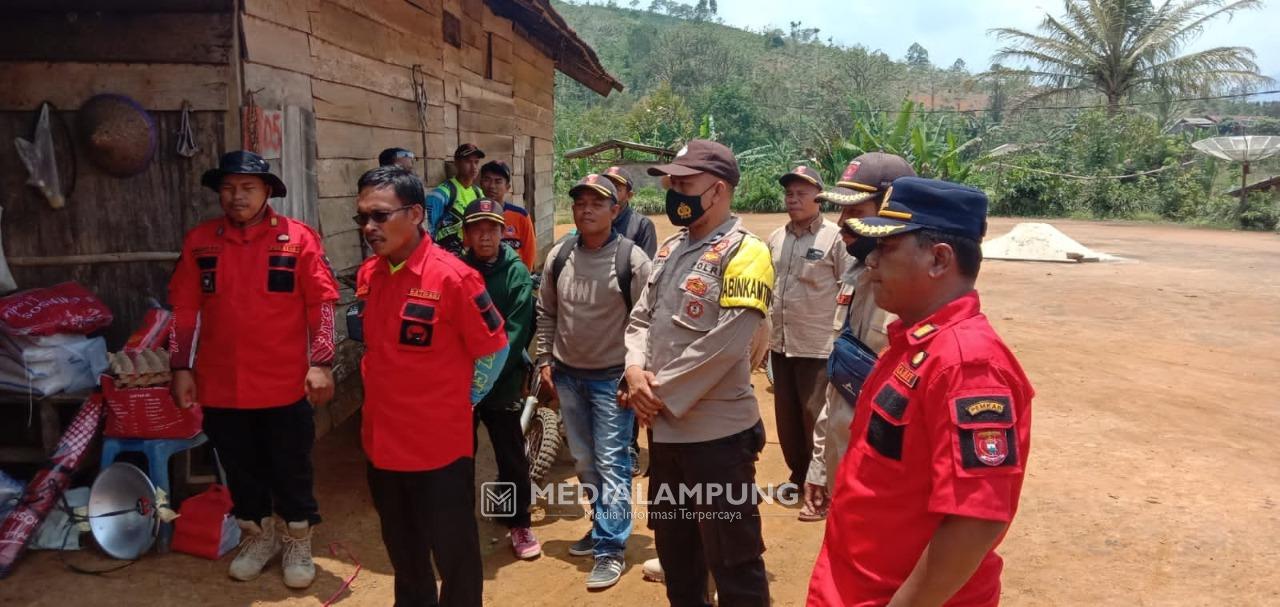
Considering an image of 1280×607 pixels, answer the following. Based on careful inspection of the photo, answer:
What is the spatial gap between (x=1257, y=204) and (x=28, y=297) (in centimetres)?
2866

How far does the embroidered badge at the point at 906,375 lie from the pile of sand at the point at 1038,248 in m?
17.1

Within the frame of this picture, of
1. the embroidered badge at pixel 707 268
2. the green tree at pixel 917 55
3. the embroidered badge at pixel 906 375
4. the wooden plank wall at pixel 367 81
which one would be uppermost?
the green tree at pixel 917 55

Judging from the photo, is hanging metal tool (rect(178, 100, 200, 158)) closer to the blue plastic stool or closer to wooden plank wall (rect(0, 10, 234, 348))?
wooden plank wall (rect(0, 10, 234, 348))

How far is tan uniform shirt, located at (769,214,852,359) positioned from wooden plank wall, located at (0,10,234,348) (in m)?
3.23

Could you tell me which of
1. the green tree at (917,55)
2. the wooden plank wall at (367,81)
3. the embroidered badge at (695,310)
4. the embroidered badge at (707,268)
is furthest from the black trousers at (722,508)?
the green tree at (917,55)

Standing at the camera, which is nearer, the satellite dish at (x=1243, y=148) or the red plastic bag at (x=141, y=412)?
the red plastic bag at (x=141, y=412)

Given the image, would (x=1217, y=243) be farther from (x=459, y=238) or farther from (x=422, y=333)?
(x=422, y=333)

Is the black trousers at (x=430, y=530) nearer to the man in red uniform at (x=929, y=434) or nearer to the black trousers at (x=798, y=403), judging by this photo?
the man in red uniform at (x=929, y=434)

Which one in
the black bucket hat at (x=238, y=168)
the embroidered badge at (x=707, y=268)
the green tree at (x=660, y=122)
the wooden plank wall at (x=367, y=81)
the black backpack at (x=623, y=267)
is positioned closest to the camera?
the embroidered badge at (x=707, y=268)

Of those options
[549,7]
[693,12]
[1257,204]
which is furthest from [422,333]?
[693,12]

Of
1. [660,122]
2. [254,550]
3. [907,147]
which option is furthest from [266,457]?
[660,122]

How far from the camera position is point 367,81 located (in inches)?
225

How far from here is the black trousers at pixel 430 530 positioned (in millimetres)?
2975

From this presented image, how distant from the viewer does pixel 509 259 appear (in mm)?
4090
